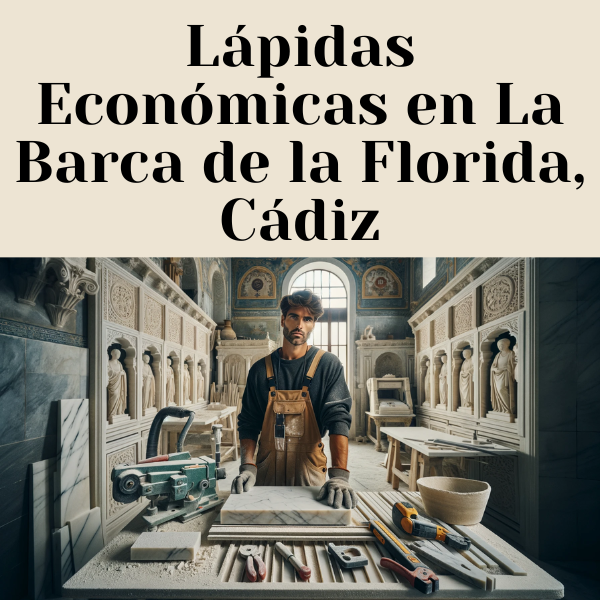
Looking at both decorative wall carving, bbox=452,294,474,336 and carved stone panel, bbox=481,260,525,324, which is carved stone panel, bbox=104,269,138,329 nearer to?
carved stone panel, bbox=481,260,525,324

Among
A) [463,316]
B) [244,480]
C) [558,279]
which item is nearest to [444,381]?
[463,316]

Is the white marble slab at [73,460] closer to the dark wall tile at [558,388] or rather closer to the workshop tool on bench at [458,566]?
the workshop tool on bench at [458,566]

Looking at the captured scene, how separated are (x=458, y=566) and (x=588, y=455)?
3.23m

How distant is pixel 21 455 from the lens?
2.79 m

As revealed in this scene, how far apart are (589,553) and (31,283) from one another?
18.0 ft

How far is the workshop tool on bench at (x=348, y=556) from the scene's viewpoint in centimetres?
137

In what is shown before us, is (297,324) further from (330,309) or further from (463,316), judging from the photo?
(330,309)

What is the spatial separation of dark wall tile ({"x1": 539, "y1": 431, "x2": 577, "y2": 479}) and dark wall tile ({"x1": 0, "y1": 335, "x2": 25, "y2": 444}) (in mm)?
4625

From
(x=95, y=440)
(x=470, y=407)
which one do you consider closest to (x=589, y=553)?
(x=470, y=407)

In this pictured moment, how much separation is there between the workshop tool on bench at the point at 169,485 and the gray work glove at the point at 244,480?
97mm

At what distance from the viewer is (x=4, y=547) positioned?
8.52 ft

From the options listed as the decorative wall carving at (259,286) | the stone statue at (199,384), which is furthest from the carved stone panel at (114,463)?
the decorative wall carving at (259,286)

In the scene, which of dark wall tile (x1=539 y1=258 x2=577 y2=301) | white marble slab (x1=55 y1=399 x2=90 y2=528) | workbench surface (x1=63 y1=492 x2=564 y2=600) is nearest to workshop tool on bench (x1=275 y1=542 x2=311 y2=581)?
workbench surface (x1=63 y1=492 x2=564 y2=600)

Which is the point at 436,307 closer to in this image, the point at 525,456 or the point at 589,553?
the point at 525,456
